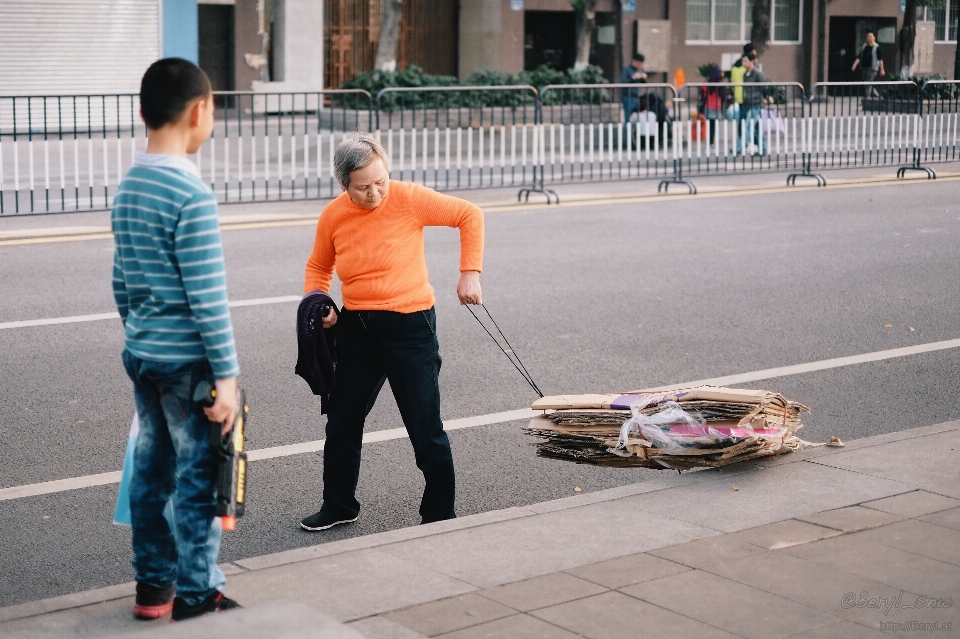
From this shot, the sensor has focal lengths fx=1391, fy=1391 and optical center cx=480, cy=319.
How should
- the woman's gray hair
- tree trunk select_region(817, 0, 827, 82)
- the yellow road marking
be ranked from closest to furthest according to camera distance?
1. the woman's gray hair
2. the yellow road marking
3. tree trunk select_region(817, 0, 827, 82)

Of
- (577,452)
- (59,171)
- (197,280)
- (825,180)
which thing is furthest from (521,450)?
(825,180)

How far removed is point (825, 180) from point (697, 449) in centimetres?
1354

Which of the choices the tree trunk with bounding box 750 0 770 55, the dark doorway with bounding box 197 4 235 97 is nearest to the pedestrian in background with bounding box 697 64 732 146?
the tree trunk with bounding box 750 0 770 55

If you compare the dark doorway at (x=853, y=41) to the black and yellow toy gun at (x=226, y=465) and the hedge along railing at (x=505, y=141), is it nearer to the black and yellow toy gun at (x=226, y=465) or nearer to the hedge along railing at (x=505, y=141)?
the hedge along railing at (x=505, y=141)

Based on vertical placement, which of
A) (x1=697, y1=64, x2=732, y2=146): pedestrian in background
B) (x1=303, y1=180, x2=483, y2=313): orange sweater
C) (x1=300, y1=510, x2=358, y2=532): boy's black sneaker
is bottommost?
(x1=300, y1=510, x2=358, y2=532): boy's black sneaker

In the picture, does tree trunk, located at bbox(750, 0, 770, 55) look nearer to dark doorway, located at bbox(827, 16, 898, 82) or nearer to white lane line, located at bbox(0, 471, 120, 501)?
dark doorway, located at bbox(827, 16, 898, 82)

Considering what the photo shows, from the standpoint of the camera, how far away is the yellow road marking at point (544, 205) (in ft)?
42.8

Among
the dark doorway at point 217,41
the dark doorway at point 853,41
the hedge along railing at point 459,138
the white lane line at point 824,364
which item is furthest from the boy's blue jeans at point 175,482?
the dark doorway at point 853,41

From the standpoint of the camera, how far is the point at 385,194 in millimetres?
5500

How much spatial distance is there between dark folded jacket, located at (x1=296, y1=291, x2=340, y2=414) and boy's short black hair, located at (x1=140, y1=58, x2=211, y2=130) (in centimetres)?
156

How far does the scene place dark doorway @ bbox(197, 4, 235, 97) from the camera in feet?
94.0

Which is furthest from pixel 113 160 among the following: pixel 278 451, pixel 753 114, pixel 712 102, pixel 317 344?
pixel 317 344

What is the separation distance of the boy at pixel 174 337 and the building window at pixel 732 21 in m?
33.5

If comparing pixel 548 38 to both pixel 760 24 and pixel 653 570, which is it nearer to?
pixel 760 24
